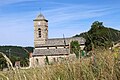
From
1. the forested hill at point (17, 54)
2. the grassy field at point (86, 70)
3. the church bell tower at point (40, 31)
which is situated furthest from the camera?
the church bell tower at point (40, 31)

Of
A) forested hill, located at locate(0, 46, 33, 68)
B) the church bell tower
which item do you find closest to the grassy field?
forested hill, located at locate(0, 46, 33, 68)

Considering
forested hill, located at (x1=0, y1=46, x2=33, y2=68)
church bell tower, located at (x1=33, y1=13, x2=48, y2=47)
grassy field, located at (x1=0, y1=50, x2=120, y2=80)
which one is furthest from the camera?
church bell tower, located at (x1=33, y1=13, x2=48, y2=47)

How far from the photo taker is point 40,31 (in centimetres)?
Answer: 12456

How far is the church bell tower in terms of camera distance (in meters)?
122

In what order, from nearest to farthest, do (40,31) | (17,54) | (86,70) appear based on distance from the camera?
(86,70) → (17,54) → (40,31)

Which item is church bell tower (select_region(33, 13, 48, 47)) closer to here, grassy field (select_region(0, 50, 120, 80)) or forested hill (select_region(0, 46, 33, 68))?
forested hill (select_region(0, 46, 33, 68))

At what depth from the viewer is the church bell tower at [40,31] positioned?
122062 millimetres

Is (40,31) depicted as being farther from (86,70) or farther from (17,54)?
(86,70)

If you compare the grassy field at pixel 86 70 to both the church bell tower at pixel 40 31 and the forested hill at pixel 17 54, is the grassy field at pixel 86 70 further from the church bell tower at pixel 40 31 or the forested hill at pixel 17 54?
the church bell tower at pixel 40 31

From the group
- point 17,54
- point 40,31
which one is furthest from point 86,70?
point 40,31

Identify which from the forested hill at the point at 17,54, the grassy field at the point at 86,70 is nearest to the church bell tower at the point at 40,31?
the forested hill at the point at 17,54

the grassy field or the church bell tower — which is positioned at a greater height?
the church bell tower

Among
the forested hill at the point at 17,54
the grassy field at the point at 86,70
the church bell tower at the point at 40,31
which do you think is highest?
the church bell tower at the point at 40,31

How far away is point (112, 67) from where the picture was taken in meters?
2.55
